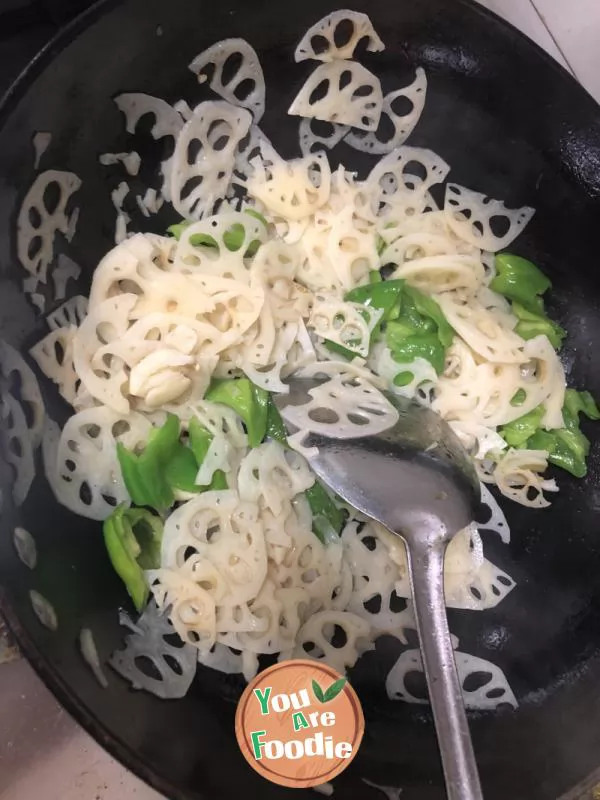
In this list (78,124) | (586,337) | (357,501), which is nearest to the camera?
(78,124)

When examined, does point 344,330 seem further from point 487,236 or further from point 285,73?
point 285,73

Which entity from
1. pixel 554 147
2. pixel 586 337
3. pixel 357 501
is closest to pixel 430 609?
pixel 357 501

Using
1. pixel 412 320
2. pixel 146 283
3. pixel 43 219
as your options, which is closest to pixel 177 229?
pixel 146 283

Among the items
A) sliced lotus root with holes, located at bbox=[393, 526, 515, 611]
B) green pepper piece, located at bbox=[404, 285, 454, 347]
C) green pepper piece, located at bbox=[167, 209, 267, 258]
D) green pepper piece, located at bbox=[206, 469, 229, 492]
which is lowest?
green pepper piece, located at bbox=[206, 469, 229, 492]

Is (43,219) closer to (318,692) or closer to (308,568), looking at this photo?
(308,568)

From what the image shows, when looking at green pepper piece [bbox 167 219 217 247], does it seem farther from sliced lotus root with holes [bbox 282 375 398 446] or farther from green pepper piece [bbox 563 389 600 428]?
green pepper piece [bbox 563 389 600 428]

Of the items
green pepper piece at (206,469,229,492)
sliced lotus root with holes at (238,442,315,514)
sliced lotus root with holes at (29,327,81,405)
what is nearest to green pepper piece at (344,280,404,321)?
sliced lotus root with holes at (238,442,315,514)

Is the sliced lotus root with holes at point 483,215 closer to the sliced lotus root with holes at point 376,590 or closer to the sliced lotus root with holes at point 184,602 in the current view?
the sliced lotus root with holes at point 376,590
